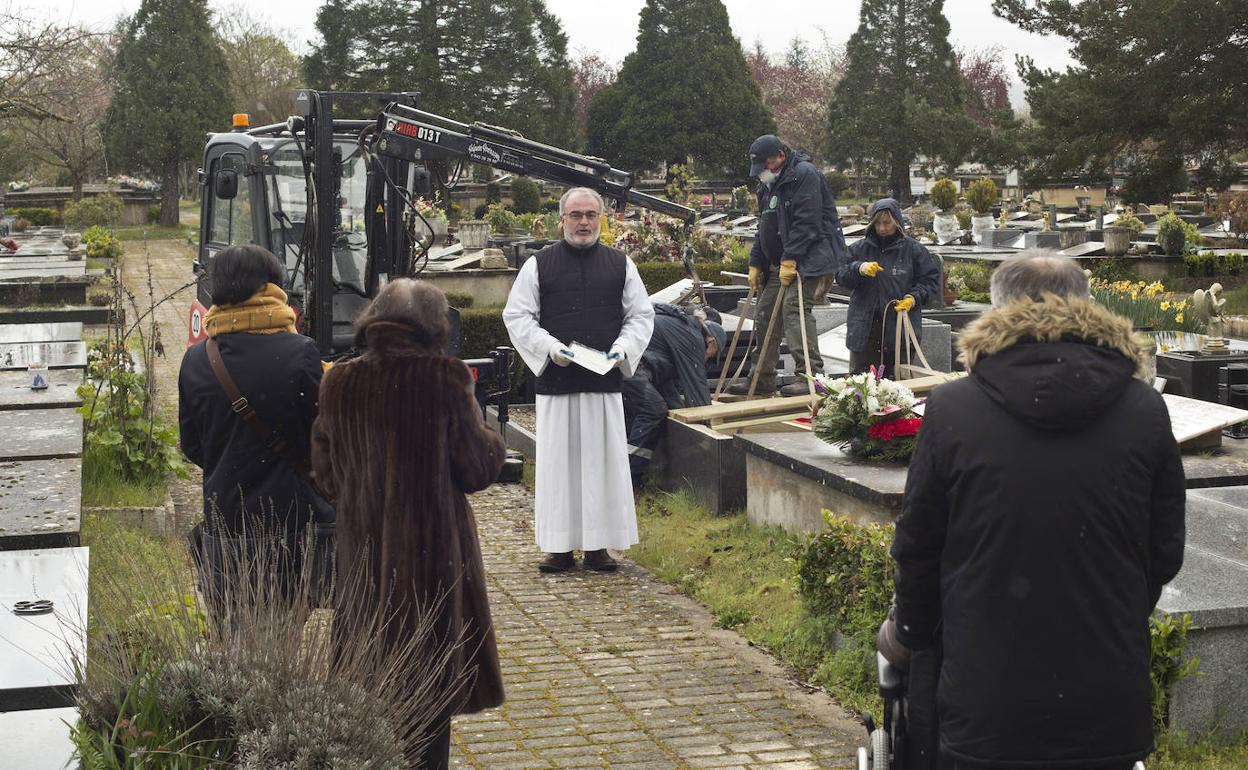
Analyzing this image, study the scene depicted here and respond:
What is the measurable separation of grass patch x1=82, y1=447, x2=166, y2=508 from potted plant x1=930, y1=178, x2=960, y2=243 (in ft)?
77.8

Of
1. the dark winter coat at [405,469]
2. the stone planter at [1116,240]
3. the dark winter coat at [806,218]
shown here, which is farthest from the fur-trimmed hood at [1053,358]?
the stone planter at [1116,240]

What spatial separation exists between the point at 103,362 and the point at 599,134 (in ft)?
152

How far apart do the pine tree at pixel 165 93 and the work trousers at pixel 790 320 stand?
34.6m

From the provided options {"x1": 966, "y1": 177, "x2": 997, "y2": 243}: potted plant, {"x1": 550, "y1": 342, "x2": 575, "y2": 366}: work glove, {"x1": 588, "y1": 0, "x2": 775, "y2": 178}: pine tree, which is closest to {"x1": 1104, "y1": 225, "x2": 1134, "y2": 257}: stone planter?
{"x1": 966, "y1": 177, "x2": 997, "y2": 243}: potted plant

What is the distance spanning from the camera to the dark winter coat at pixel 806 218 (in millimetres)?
10102

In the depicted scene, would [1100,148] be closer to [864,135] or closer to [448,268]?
[448,268]

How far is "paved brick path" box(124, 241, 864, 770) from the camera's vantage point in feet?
16.6

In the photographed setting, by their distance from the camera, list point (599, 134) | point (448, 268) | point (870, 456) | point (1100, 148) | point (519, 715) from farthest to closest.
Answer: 1. point (599, 134)
2. point (1100, 148)
3. point (448, 268)
4. point (870, 456)
5. point (519, 715)

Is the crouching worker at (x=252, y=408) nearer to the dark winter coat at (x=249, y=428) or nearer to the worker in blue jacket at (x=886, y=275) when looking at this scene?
the dark winter coat at (x=249, y=428)

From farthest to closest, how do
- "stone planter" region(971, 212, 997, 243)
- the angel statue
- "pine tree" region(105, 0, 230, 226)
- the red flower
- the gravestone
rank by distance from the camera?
"pine tree" region(105, 0, 230, 226) < "stone planter" region(971, 212, 997, 243) < the angel statue < the red flower < the gravestone

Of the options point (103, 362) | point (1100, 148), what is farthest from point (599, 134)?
point (103, 362)

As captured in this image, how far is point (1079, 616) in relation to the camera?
3.00 m

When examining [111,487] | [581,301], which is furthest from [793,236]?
[111,487]

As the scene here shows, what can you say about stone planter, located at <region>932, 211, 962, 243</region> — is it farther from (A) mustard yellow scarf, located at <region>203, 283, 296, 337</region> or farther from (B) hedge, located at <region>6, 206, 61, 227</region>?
(B) hedge, located at <region>6, 206, 61, 227</region>
